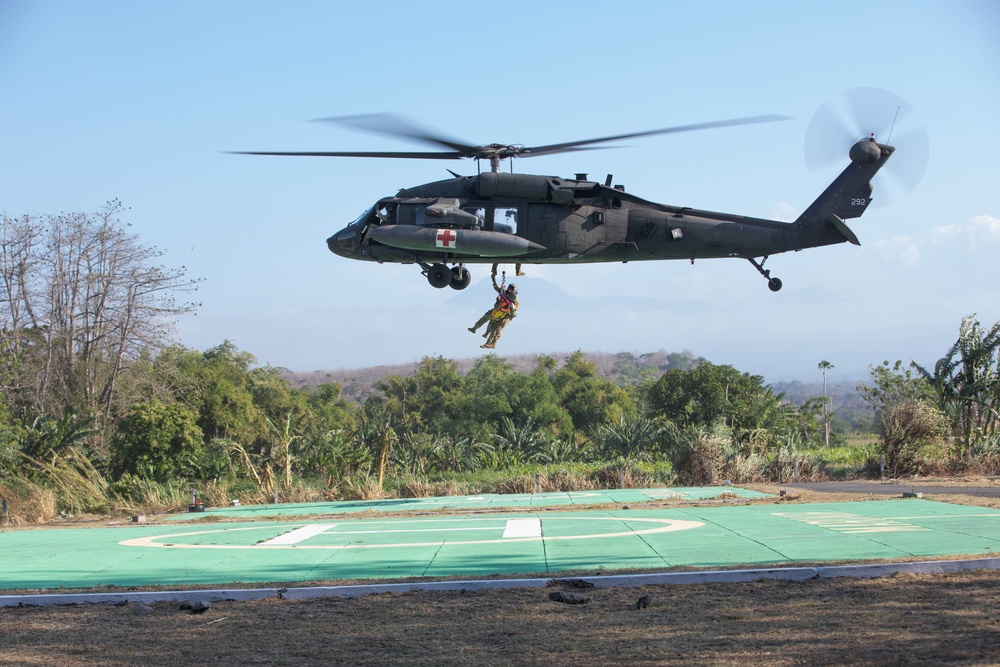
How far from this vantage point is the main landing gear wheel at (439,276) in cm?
1563

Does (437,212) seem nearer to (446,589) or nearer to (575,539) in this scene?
(575,539)

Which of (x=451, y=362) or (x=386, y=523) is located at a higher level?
(x=451, y=362)

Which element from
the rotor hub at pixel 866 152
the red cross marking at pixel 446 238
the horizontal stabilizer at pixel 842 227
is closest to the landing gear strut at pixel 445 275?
the red cross marking at pixel 446 238

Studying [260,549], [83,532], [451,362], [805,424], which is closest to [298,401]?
[451,362]

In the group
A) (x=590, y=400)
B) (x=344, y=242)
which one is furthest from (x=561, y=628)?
(x=590, y=400)

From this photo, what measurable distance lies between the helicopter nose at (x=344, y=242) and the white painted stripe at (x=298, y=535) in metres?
4.72

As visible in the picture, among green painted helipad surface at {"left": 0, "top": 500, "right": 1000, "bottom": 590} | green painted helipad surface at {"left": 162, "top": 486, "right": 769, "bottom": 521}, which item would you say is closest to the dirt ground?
green painted helipad surface at {"left": 0, "top": 500, "right": 1000, "bottom": 590}

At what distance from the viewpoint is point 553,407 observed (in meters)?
43.8

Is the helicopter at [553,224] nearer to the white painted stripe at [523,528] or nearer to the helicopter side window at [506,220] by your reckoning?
the helicopter side window at [506,220]

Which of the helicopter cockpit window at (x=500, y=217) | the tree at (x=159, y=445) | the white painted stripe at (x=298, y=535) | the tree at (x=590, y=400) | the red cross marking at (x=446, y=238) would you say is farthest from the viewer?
the tree at (x=590, y=400)

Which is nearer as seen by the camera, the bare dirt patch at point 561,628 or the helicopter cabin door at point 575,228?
the bare dirt patch at point 561,628

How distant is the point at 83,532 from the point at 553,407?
102ft

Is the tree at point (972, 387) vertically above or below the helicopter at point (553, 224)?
below

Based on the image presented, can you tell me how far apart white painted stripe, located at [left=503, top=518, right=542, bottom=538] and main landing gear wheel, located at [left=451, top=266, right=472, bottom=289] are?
4220mm
